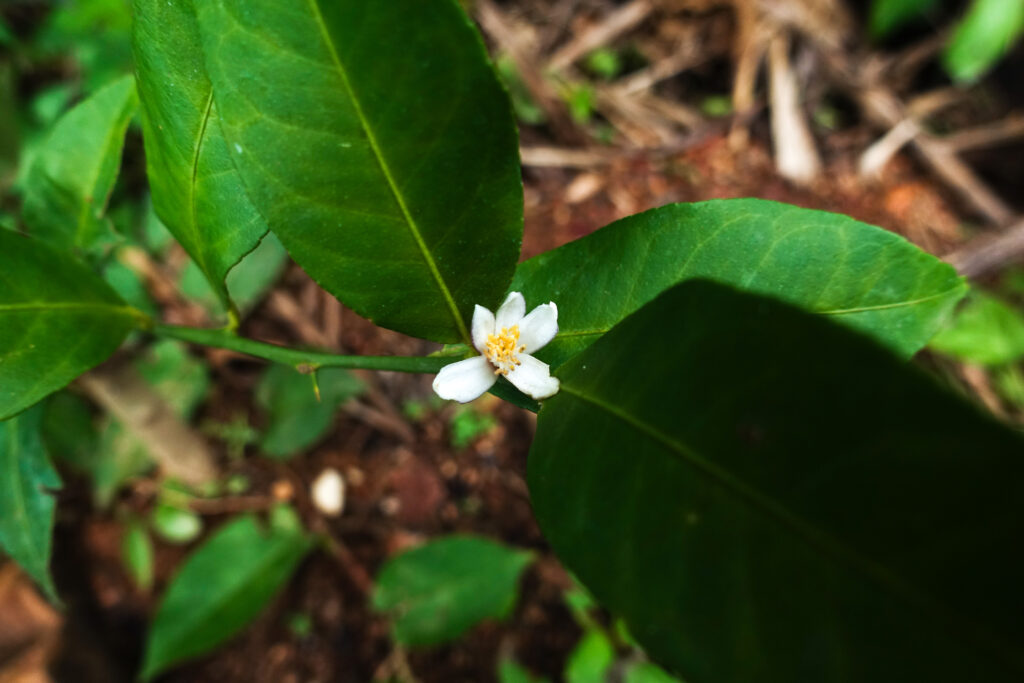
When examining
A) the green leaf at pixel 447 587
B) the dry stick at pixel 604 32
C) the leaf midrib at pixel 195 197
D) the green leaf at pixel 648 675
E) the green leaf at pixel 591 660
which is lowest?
the green leaf at pixel 591 660

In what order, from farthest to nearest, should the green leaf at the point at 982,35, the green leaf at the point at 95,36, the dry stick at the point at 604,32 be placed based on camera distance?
the dry stick at the point at 604,32 → the green leaf at the point at 982,35 → the green leaf at the point at 95,36

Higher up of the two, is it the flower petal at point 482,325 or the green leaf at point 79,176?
the green leaf at point 79,176

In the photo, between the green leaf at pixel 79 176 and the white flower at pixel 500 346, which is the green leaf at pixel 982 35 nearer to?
the white flower at pixel 500 346

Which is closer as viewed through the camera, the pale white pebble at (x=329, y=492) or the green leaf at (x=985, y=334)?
the pale white pebble at (x=329, y=492)

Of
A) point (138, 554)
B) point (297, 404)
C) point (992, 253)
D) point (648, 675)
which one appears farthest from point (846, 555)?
point (992, 253)

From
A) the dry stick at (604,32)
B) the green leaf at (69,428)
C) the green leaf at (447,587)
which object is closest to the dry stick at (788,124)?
Result: the dry stick at (604,32)

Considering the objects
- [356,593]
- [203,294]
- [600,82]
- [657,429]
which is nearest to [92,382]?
[203,294]

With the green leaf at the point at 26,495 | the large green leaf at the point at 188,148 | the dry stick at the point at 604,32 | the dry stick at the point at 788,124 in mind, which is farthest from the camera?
the dry stick at the point at 604,32

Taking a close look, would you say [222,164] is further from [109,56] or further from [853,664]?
[109,56]
